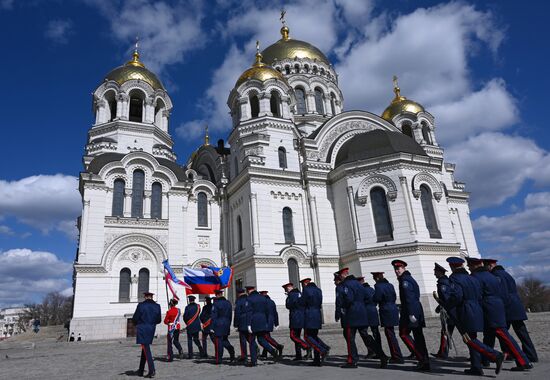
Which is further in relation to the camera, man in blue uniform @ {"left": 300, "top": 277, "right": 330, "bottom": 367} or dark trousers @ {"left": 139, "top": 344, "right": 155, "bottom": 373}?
man in blue uniform @ {"left": 300, "top": 277, "right": 330, "bottom": 367}

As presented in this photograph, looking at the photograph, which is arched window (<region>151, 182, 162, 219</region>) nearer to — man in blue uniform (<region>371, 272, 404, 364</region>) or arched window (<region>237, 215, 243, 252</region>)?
arched window (<region>237, 215, 243, 252</region>)

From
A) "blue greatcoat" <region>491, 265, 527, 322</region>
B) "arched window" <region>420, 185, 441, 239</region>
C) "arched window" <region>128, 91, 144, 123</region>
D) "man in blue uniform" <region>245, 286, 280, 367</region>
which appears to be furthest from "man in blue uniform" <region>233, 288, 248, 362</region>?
"arched window" <region>128, 91, 144, 123</region>

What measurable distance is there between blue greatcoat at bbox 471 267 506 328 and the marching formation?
2cm

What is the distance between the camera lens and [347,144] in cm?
2669

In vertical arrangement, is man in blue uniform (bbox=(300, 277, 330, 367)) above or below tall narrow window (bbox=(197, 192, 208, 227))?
below

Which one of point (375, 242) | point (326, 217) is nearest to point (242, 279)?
point (326, 217)

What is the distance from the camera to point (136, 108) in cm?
3042

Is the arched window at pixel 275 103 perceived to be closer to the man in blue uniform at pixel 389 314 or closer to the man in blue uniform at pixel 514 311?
the man in blue uniform at pixel 389 314

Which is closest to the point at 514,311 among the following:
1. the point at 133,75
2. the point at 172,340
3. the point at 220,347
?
the point at 220,347

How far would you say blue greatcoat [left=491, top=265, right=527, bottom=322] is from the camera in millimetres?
7535

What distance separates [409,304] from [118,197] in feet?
68.6

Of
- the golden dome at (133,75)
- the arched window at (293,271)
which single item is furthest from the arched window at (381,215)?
the golden dome at (133,75)

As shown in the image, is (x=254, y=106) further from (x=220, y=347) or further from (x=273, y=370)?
(x=273, y=370)

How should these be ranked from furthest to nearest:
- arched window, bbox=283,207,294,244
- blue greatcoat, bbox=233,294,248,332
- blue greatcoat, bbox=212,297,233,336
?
1. arched window, bbox=283,207,294,244
2. blue greatcoat, bbox=212,297,233,336
3. blue greatcoat, bbox=233,294,248,332
